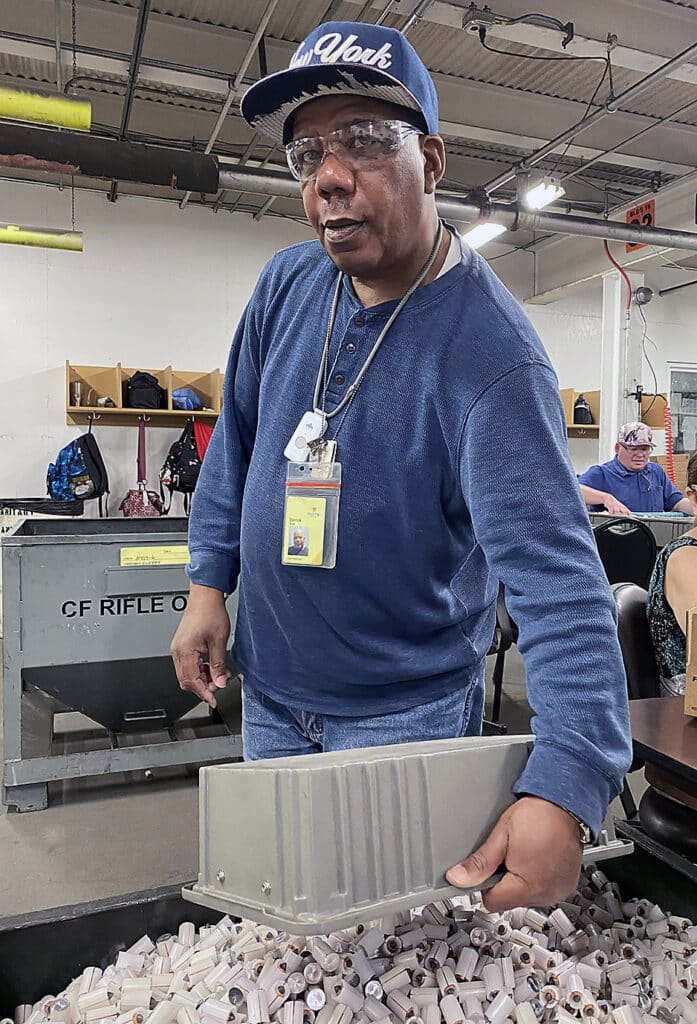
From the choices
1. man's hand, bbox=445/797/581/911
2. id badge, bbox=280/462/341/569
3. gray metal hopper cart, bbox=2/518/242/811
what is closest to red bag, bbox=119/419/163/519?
gray metal hopper cart, bbox=2/518/242/811

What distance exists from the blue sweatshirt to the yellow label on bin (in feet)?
4.99

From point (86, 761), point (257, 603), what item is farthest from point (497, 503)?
point (86, 761)

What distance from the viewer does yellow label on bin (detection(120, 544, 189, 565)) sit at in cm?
262

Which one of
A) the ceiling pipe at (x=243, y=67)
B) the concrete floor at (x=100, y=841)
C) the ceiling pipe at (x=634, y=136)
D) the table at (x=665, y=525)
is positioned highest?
the ceiling pipe at (x=634, y=136)

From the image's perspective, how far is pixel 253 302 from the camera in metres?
1.14

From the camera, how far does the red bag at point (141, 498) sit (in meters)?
5.94

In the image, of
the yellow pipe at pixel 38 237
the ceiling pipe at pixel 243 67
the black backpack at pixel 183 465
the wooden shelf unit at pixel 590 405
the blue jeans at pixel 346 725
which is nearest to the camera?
the blue jeans at pixel 346 725

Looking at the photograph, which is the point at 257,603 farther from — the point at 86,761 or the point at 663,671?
the point at 86,761

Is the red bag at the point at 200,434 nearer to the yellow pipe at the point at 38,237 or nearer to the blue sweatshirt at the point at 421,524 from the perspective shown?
the yellow pipe at the point at 38,237

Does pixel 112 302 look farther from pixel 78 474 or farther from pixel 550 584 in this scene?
pixel 550 584

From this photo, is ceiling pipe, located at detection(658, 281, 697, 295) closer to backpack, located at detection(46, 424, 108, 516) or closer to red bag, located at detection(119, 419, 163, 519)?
red bag, located at detection(119, 419, 163, 519)

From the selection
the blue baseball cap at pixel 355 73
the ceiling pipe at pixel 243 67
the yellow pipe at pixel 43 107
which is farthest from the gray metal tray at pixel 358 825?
the ceiling pipe at pixel 243 67

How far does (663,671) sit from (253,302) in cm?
140

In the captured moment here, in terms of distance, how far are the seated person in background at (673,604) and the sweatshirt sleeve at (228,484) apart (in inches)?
43.7
